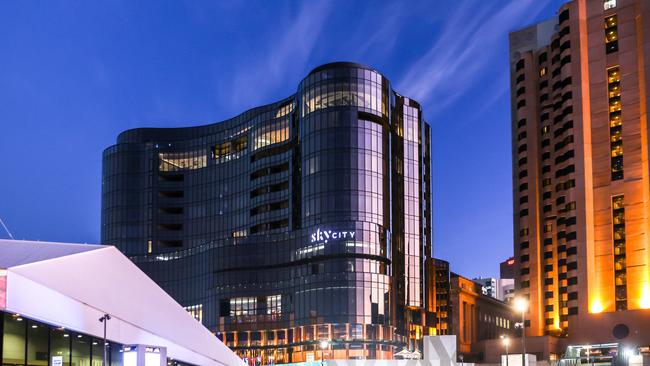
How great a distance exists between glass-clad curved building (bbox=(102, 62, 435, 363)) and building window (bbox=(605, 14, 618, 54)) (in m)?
38.3

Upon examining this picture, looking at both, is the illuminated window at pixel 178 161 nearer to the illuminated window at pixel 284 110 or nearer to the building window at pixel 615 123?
the illuminated window at pixel 284 110

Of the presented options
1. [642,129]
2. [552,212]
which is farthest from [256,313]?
[642,129]

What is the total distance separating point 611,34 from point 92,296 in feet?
454

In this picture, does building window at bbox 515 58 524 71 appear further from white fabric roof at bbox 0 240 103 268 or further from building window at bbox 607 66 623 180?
white fabric roof at bbox 0 240 103 268

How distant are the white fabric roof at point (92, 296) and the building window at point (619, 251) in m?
110

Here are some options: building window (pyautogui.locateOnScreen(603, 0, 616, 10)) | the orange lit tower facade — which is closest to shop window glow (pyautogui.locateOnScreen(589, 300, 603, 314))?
the orange lit tower facade

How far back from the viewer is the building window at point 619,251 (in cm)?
15025

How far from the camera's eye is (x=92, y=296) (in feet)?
139

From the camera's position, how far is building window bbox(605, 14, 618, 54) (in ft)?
523

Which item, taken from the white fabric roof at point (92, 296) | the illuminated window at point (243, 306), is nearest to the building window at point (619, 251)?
the illuminated window at point (243, 306)

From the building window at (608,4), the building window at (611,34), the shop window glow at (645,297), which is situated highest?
the building window at (608,4)

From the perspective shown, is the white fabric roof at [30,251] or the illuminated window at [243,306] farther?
the illuminated window at [243,306]

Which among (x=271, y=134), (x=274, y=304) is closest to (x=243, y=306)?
(x=274, y=304)

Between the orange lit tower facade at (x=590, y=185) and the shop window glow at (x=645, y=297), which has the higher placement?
the orange lit tower facade at (x=590, y=185)
